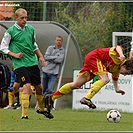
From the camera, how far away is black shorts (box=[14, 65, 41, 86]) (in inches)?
440

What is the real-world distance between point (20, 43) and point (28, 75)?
573 millimetres

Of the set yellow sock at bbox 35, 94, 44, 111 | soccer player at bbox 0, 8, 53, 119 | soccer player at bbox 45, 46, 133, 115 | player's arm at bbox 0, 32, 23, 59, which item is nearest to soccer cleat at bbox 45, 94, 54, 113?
soccer player at bbox 45, 46, 133, 115

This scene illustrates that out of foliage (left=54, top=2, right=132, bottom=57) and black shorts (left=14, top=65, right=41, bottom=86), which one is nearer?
black shorts (left=14, top=65, right=41, bottom=86)

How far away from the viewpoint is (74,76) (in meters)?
17.0

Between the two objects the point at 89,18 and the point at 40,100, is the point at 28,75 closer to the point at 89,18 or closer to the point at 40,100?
the point at 40,100

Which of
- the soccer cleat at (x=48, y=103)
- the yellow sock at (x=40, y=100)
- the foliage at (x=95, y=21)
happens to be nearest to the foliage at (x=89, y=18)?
the foliage at (x=95, y=21)

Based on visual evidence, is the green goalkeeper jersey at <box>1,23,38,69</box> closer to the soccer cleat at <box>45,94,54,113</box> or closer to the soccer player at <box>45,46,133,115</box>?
the soccer cleat at <box>45,94,54,113</box>

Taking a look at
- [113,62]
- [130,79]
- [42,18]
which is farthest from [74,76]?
[113,62]

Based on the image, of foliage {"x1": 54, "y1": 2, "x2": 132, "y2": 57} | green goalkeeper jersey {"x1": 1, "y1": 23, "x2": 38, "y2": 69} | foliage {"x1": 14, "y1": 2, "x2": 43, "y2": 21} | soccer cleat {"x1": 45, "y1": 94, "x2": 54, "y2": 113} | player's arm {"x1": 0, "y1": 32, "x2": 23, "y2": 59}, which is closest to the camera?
player's arm {"x1": 0, "y1": 32, "x2": 23, "y2": 59}

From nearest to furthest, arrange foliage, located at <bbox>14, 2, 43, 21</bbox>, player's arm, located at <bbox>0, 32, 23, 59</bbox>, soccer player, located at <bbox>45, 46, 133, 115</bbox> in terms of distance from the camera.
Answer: player's arm, located at <bbox>0, 32, 23, 59</bbox> < soccer player, located at <bbox>45, 46, 133, 115</bbox> < foliage, located at <bbox>14, 2, 43, 21</bbox>

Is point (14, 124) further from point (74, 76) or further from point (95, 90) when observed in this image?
point (74, 76)

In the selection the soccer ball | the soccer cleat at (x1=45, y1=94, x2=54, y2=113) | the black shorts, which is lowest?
the soccer ball

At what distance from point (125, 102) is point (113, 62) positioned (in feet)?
15.0

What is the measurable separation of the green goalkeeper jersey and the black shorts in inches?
2.8
